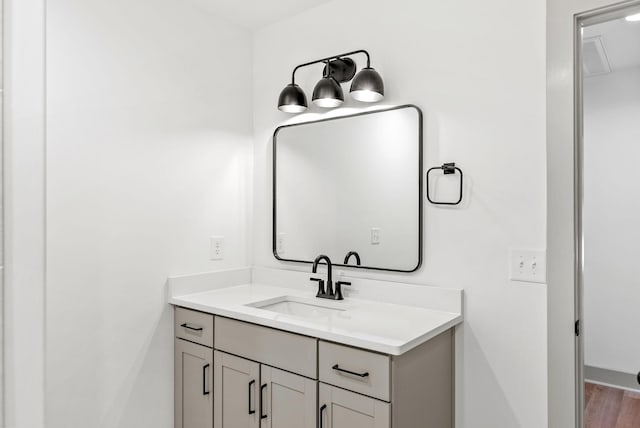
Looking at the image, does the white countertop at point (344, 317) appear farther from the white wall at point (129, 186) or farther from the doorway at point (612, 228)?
the doorway at point (612, 228)

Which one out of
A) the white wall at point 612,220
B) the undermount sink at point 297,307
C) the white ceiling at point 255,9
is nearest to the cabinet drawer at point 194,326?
the undermount sink at point 297,307

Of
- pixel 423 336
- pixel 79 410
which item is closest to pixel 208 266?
pixel 79 410

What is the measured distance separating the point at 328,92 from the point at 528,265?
116 centimetres

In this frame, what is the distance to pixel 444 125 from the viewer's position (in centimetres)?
189

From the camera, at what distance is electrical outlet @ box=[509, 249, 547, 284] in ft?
5.41

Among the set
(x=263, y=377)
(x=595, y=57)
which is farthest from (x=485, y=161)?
(x=595, y=57)

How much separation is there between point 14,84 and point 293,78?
71.4 inches

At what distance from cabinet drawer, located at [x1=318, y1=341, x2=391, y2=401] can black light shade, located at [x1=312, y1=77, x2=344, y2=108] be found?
114cm

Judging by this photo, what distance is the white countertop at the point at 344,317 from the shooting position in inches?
59.4

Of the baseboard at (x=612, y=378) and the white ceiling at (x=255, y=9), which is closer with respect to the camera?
the white ceiling at (x=255, y=9)

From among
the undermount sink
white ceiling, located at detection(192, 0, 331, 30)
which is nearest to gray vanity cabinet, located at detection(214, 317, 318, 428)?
the undermount sink

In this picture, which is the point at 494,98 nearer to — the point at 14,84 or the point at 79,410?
the point at 14,84

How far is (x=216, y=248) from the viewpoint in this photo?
2.37 metres

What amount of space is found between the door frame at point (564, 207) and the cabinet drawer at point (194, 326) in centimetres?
141
